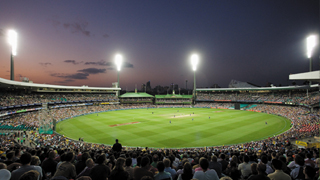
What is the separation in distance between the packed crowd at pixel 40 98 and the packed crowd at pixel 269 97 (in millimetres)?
49687

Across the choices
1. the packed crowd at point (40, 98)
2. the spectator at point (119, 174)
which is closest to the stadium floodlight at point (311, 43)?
the spectator at point (119, 174)

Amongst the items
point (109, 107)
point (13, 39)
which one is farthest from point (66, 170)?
point (109, 107)

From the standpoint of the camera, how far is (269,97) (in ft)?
200

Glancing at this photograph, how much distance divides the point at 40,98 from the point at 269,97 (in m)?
77.1

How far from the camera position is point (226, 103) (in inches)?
2886

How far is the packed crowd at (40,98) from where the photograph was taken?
37281 millimetres

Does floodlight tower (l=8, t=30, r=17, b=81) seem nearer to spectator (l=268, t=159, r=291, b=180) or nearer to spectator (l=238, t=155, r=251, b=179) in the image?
spectator (l=238, t=155, r=251, b=179)

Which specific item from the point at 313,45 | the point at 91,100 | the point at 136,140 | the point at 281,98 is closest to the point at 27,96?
the point at 91,100

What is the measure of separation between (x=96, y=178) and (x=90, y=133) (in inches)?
1078

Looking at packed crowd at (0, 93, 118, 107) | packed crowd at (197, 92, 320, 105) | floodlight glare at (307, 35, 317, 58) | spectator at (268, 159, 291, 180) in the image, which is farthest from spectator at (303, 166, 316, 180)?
packed crowd at (197, 92, 320, 105)

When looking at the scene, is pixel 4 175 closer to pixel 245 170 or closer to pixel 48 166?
pixel 48 166

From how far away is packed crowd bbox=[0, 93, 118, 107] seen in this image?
3728cm

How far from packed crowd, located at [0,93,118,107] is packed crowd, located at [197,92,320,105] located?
49.7 m

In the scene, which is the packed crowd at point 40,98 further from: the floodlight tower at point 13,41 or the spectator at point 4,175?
the spectator at point 4,175
